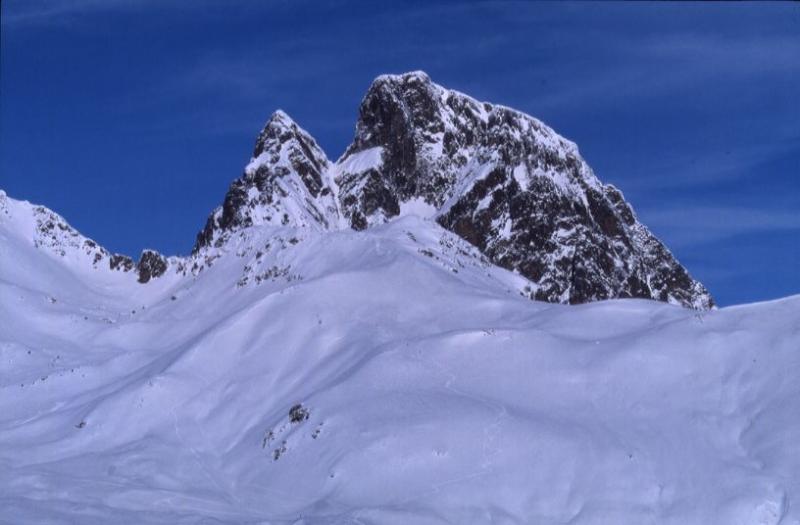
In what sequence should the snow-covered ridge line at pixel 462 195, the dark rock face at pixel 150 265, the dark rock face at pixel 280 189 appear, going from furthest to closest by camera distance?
1. the dark rock face at pixel 280 189
2. the snow-covered ridge line at pixel 462 195
3. the dark rock face at pixel 150 265

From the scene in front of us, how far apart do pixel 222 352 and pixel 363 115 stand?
4512 centimetres

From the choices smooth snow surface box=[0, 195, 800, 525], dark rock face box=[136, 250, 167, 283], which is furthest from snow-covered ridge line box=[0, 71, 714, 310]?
smooth snow surface box=[0, 195, 800, 525]

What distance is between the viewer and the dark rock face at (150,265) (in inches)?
1855

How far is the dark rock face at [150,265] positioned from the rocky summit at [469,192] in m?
2.83

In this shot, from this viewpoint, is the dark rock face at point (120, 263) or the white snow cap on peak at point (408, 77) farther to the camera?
the white snow cap on peak at point (408, 77)

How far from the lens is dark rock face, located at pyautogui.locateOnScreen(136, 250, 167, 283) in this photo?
4712cm

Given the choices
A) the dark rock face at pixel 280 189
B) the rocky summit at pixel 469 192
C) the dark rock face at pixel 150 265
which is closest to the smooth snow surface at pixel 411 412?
the dark rock face at pixel 150 265

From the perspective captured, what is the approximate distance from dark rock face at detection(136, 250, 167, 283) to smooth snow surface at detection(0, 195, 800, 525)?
14521 mm

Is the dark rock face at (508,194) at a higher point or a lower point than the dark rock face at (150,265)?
higher

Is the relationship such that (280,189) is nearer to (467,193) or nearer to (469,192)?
(467,193)

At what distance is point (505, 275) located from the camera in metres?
39.1

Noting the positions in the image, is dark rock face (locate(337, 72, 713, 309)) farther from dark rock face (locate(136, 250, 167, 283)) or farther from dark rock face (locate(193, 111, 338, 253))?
dark rock face (locate(136, 250, 167, 283))

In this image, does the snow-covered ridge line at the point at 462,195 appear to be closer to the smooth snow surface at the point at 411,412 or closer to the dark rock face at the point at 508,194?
the dark rock face at the point at 508,194

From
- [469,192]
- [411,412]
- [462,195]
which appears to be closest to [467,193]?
[469,192]
